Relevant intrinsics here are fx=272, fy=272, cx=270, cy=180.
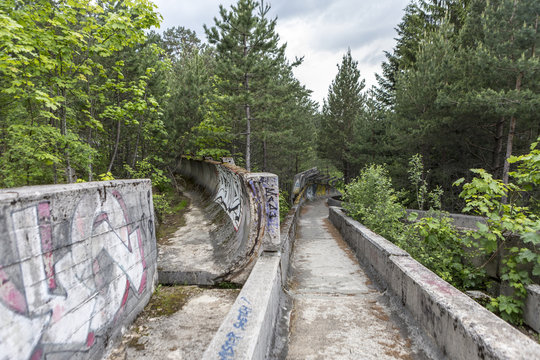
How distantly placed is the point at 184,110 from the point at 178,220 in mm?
6861

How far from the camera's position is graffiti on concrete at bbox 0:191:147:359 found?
6.32 ft

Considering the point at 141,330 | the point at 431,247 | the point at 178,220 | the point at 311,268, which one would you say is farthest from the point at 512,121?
the point at 141,330

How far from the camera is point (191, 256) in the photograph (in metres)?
5.84

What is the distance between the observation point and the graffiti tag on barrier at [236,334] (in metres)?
2.02

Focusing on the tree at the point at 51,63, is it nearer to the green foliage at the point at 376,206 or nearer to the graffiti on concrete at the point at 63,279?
the graffiti on concrete at the point at 63,279

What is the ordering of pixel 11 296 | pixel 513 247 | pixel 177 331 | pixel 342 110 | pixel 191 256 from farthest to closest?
pixel 342 110
pixel 191 256
pixel 513 247
pixel 177 331
pixel 11 296

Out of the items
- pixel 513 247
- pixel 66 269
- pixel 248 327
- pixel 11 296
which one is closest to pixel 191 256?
pixel 66 269

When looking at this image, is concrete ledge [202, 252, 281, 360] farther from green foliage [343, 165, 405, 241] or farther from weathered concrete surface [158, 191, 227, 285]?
green foliage [343, 165, 405, 241]

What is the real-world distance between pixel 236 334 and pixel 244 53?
524 inches

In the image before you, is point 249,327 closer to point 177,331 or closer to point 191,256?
point 177,331

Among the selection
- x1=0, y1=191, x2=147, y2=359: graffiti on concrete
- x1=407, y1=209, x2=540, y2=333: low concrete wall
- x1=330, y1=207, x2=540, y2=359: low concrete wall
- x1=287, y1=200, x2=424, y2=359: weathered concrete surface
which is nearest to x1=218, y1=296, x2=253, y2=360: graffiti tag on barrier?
x1=287, y1=200, x2=424, y2=359: weathered concrete surface

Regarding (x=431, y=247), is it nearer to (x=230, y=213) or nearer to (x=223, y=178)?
(x=230, y=213)

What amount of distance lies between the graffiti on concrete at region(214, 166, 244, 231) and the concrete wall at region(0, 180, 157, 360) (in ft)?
8.40

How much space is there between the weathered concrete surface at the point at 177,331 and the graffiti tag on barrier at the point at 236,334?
872 millimetres
